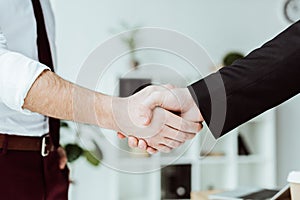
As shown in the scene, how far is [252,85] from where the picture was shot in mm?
1105

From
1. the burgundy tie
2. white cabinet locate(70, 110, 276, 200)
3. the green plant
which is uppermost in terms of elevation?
the green plant

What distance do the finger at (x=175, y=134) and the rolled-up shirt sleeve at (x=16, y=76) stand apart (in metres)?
0.33

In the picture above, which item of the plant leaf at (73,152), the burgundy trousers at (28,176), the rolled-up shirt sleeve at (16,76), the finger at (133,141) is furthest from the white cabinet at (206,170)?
the rolled-up shirt sleeve at (16,76)

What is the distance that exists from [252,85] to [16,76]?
48 centimetres

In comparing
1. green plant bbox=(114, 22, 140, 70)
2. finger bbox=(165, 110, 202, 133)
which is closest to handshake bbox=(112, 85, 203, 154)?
finger bbox=(165, 110, 202, 133)

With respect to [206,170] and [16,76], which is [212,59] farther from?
[16,76]

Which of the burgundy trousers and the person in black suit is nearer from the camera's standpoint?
the person in black suit

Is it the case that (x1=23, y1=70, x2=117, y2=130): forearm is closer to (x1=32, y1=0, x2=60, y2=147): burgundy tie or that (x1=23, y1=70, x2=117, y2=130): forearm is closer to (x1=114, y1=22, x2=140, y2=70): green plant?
(x1=32, y1=0, x2=60, y2=147): burgundy tie

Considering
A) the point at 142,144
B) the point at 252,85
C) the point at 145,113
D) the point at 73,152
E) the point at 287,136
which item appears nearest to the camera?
the point at 252,85

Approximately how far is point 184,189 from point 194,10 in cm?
120

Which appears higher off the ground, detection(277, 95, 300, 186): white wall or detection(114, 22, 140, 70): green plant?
detection(114, 22, 140, 70): green plant

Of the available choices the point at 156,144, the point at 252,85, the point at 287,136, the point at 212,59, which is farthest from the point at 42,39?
the point at 287,136

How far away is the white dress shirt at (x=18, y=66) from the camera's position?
1.12 m

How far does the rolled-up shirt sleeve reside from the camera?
1.12 metres
